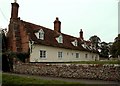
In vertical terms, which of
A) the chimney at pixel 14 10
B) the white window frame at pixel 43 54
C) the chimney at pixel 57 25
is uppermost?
the chimney at pixel 14 10

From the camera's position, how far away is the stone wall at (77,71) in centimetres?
1685

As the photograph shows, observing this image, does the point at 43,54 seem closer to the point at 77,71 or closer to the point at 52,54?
the point at 52,54

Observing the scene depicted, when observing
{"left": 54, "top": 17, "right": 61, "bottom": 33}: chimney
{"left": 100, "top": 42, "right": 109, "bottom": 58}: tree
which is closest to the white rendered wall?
{"left": 54, "top": 17, "right": 61, "bottom": 33}: chimney

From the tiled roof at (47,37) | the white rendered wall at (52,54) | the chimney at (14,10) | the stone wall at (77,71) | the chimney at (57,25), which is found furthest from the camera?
the chimney at (57,25)

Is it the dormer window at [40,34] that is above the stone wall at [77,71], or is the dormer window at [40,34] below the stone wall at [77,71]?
above

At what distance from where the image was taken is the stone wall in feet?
55.3

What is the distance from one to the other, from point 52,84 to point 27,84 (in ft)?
4.96

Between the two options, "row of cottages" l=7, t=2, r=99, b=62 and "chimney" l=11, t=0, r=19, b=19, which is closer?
"row of cottages" l=7, t=2, r=99, b=62

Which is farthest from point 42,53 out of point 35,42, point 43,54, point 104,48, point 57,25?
point 104,48

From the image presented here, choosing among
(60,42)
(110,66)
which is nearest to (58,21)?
(60,42)

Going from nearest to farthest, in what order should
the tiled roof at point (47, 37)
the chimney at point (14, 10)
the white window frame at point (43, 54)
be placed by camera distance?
the tiled roof at point (47, 37), the white window frame at point (43, 54), the chimney at point (14, 10)

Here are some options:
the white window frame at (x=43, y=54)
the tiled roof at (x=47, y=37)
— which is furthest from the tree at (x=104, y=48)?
the white window frame at (x=43, y=54)

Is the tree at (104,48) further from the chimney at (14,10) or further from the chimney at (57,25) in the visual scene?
the chimney at (14,10)

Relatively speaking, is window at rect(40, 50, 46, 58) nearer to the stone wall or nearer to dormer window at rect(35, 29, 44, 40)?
dormer window at rect(35, 29, 44, 40)
